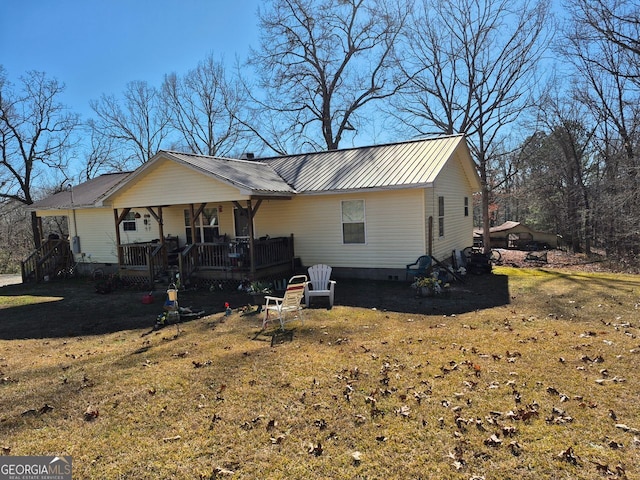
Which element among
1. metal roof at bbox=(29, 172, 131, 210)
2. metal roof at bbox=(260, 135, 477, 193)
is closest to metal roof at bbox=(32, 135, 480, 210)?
metal roof at bbox=(260, 135, 477, 193)

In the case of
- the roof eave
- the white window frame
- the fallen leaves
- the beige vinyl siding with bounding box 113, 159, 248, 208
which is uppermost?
the beige vinyl siding with bounding box 113, 159, 248, 208

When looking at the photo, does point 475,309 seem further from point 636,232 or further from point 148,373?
point 636,232

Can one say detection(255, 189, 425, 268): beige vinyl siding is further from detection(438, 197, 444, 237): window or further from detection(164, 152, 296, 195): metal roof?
detection(438, 197, 444, 237): window

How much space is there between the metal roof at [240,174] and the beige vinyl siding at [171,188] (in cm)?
34

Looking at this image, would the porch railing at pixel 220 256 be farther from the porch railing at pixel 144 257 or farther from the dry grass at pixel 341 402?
the dry grass at pixel 341 402

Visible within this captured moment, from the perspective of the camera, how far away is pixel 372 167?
1359 cm

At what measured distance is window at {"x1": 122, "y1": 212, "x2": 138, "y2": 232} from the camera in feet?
56.9

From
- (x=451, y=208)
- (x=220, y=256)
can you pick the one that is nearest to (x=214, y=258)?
(x=220, y=256)

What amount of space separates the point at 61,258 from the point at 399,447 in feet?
64.4

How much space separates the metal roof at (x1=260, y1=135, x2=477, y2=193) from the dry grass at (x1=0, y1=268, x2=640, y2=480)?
564cm

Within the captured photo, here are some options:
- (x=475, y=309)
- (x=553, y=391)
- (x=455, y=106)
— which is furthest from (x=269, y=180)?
(x=455, y=106)

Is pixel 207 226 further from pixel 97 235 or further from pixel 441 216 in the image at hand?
pixel 441 216

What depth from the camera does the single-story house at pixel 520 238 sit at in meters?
30.3

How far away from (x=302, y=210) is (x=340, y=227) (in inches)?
63.8
